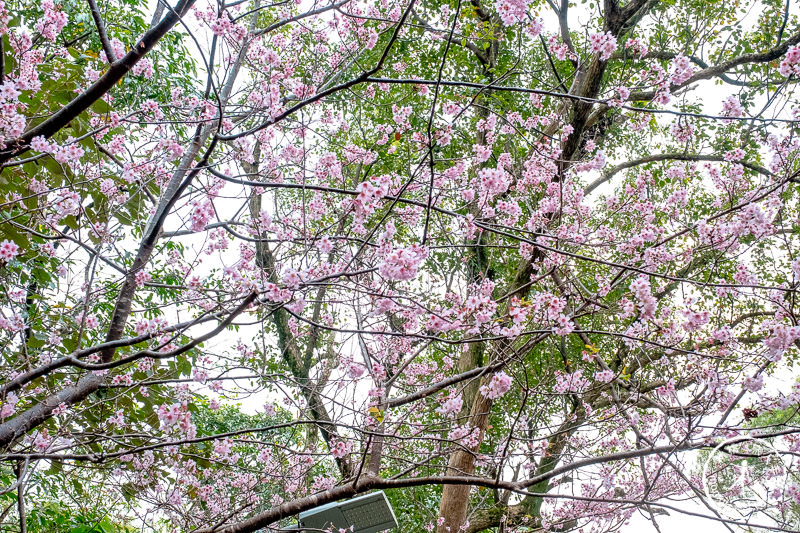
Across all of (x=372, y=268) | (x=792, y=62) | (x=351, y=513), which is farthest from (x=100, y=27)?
(x=792, y=62)

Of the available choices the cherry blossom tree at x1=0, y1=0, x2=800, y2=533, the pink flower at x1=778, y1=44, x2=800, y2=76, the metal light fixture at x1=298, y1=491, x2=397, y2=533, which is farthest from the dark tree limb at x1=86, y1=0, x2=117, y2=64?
the pink flower at x1=778, y1=44, x2=800, y2=76

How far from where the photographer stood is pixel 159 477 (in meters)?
3.63

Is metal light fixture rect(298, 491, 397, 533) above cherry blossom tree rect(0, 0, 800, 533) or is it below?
below

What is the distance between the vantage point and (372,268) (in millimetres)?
1817

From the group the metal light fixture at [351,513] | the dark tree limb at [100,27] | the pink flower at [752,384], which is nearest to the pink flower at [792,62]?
the pink flower at [752,384]

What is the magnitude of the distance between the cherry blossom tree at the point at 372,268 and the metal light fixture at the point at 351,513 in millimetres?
79

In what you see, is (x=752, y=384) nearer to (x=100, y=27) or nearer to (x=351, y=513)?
(x=351, y=513)

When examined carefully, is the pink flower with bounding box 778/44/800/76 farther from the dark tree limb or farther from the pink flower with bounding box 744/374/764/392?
the dark tree limb

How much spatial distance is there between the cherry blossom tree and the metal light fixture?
0.08 meters

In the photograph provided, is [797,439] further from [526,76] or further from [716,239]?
[526,76]

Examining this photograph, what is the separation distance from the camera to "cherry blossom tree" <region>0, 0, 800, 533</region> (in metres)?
2.12

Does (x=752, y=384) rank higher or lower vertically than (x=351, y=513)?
lower

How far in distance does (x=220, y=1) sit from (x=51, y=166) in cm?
120

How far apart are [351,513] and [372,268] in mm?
1371
